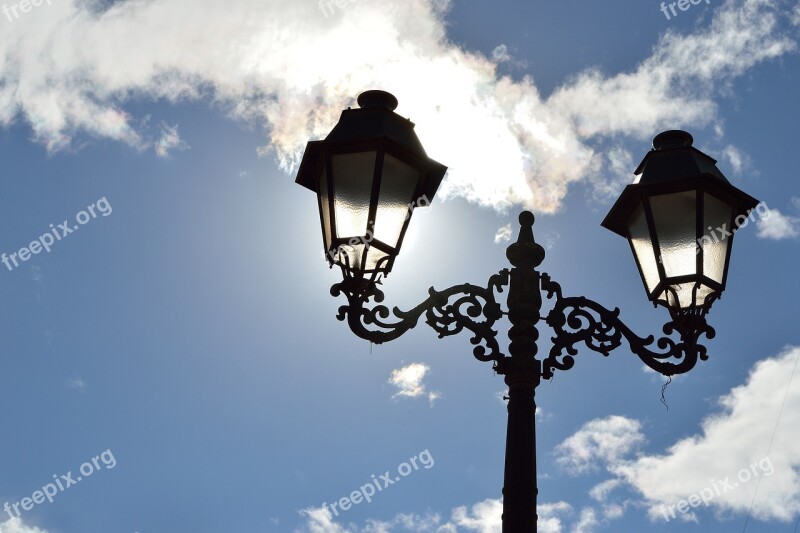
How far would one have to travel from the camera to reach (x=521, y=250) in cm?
559

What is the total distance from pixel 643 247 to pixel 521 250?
29.6 inches

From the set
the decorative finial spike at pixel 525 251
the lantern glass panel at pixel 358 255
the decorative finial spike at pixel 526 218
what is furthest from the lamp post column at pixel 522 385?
the lantern glass panel at pixel 358 255

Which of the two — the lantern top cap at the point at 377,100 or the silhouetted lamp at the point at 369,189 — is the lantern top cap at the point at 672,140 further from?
the lantern top cap at the point at 377,100

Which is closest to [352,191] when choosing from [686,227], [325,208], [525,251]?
[325,208]

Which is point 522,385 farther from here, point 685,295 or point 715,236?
point 715,236

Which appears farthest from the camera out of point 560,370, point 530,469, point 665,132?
point 665,132

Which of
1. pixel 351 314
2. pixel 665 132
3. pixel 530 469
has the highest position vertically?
pixel 665 132

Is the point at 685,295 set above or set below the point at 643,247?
below

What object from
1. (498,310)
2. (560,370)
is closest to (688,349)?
(560,370)

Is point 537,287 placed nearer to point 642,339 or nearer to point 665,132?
point 642,339

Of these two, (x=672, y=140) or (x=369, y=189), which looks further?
(x=672, y=140)


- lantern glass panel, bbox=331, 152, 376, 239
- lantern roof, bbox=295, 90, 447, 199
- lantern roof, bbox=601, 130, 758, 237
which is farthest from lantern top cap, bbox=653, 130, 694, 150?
lantern glass panel, bbox=331, 152, 376, 239

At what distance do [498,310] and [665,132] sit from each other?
173cm

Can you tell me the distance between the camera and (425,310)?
17.8 ft
